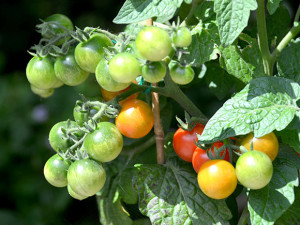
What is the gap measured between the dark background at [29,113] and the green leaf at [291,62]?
0.72 metres

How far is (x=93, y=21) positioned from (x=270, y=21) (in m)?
1.05

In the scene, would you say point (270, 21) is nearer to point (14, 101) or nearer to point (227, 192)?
point (227, 192)

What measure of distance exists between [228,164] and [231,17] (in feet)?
0.79

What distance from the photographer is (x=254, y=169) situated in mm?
715

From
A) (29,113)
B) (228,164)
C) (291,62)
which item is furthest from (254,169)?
(29,113)

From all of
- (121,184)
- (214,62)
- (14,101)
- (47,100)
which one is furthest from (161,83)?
(14,101)

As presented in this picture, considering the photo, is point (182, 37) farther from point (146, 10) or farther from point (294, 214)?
point (294, 214)

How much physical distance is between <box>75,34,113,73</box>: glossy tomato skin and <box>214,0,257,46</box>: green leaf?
21 cm

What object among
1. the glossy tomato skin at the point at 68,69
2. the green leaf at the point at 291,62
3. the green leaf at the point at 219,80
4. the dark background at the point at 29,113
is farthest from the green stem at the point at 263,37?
the dark background at the point at 29,113

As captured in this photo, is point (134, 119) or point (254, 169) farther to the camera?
point (134, 119)

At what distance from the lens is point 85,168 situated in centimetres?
76

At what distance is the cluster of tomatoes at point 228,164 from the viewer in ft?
2.37

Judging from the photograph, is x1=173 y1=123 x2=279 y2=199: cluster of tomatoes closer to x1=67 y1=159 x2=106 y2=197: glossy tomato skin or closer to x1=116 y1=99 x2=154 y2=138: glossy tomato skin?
x1=116 y1=99 x2=154 y2=138: glossy tomato skin

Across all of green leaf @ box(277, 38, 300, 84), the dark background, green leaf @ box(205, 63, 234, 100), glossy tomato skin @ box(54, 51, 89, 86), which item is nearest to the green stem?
green leaf @ box(277, 38, 300, 84)
